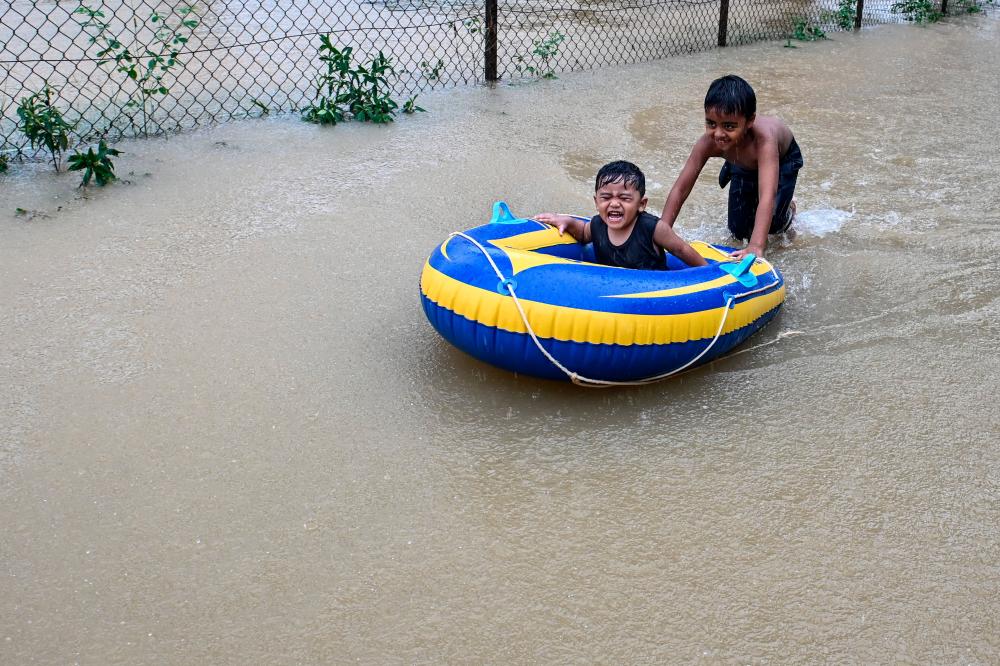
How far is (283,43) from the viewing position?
793 centimetres

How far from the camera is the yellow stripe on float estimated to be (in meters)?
3.02

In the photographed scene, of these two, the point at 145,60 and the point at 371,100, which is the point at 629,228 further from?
the point at 145,60

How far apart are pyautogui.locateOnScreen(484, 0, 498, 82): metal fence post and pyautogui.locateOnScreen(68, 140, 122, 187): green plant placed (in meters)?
3.13

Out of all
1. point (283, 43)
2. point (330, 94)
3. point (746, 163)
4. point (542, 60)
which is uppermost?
point (283, 43)

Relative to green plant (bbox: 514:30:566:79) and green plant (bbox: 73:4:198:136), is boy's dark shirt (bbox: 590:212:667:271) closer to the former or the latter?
green plant (bbox: 73:4:198:136)

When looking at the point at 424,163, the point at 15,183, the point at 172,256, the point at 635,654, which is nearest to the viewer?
the point at 635,654

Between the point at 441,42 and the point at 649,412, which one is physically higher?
the point at 441,42

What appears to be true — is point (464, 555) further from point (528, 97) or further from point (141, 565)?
point (528, 97)

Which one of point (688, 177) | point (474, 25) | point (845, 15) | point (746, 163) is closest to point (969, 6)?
point (845, 15)

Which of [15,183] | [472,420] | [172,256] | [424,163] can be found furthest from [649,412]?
[15,183]

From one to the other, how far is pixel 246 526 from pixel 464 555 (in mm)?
632

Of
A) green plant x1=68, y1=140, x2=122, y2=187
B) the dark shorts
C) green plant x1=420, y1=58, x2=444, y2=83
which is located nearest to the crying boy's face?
the dark shorts

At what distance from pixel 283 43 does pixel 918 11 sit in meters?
7.27

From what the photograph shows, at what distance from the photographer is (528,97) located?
6.86 m
